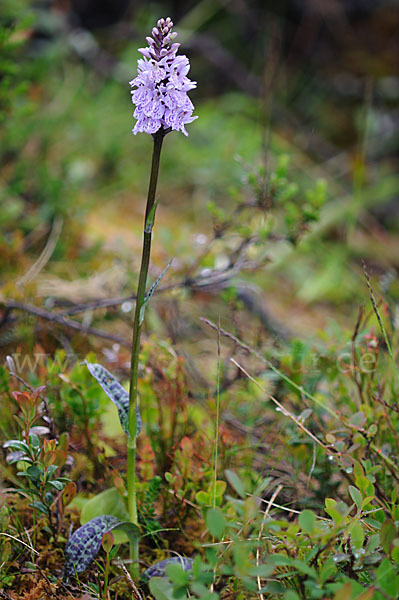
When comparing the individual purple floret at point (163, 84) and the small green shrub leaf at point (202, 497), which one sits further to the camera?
the small green shrub leaf at point (202, 497)

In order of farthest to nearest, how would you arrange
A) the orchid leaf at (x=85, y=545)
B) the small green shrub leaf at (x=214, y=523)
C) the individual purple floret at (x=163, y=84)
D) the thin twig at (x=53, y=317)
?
the thin twig at (x=53, y=317), the orchid leaf at (x=85, y=545), the individual purple floret at (x=163, y=84), the small green shrub leaf at (x=214, y=523)

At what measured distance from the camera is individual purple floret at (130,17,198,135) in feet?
3.09

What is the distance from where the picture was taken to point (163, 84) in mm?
958

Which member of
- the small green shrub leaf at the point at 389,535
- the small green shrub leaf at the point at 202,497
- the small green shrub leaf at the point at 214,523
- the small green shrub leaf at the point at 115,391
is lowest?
the small green shrub leaf at the point at 202,497

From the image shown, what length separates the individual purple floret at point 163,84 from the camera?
940mm

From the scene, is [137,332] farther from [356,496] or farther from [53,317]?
[53,317]

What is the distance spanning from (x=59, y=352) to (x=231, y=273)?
0.76 metres

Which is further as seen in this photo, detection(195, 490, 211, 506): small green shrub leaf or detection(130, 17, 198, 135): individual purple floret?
Answer: detection(195, 490, 211, 506): small green shrub leaf

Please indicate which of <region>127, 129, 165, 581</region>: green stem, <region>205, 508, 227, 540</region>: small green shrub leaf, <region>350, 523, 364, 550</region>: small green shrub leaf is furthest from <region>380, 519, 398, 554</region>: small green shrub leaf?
<region>127, 129, 165, 581</region>: green stem

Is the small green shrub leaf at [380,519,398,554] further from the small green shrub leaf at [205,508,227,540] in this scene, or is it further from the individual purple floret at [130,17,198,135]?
the individual purple floret at [130,17,198,135]

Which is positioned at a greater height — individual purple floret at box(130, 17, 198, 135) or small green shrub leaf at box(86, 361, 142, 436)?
individual purple floret at box(130, 17, 198, 135)

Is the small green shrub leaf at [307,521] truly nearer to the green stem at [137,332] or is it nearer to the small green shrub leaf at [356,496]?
the small green shrub leaf at [356,496]

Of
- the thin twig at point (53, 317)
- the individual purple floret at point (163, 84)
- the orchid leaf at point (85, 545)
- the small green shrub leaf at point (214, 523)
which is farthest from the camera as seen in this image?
the thin twig at point (53, 317)

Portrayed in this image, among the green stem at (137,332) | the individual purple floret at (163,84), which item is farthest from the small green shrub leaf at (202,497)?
the individual purple floret at (163,84)
